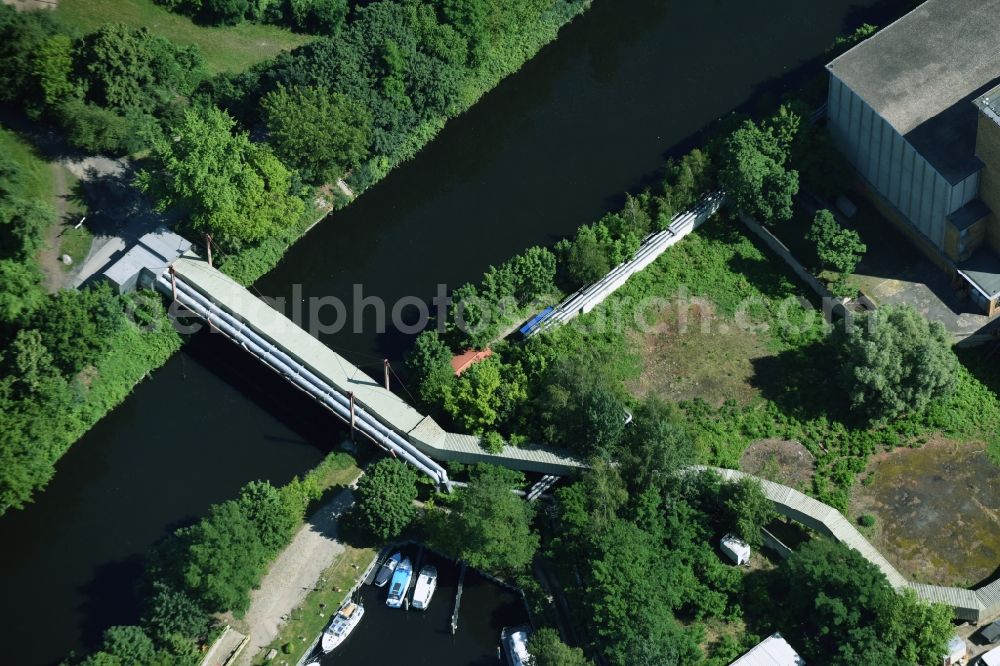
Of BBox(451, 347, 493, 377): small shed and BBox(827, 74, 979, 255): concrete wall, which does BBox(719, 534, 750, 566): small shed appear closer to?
BBox(451, 347, 493, 377): small shed

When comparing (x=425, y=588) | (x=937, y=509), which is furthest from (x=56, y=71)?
(x=937, y=509)

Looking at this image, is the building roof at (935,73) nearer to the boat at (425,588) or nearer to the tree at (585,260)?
the tree at (585,260)

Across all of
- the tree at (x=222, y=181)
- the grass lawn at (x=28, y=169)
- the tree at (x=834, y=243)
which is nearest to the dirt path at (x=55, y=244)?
the grass lawn at (x=28, y=169)

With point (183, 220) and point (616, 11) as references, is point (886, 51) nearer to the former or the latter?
point (616, 11)

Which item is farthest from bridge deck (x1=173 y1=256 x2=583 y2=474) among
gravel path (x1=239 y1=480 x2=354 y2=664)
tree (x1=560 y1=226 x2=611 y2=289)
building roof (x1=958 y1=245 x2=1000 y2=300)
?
building roof (x1=958 y1=245 x2=1000 y2=300)

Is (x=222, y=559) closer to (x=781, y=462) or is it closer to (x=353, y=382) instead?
(x=353, y=382)
